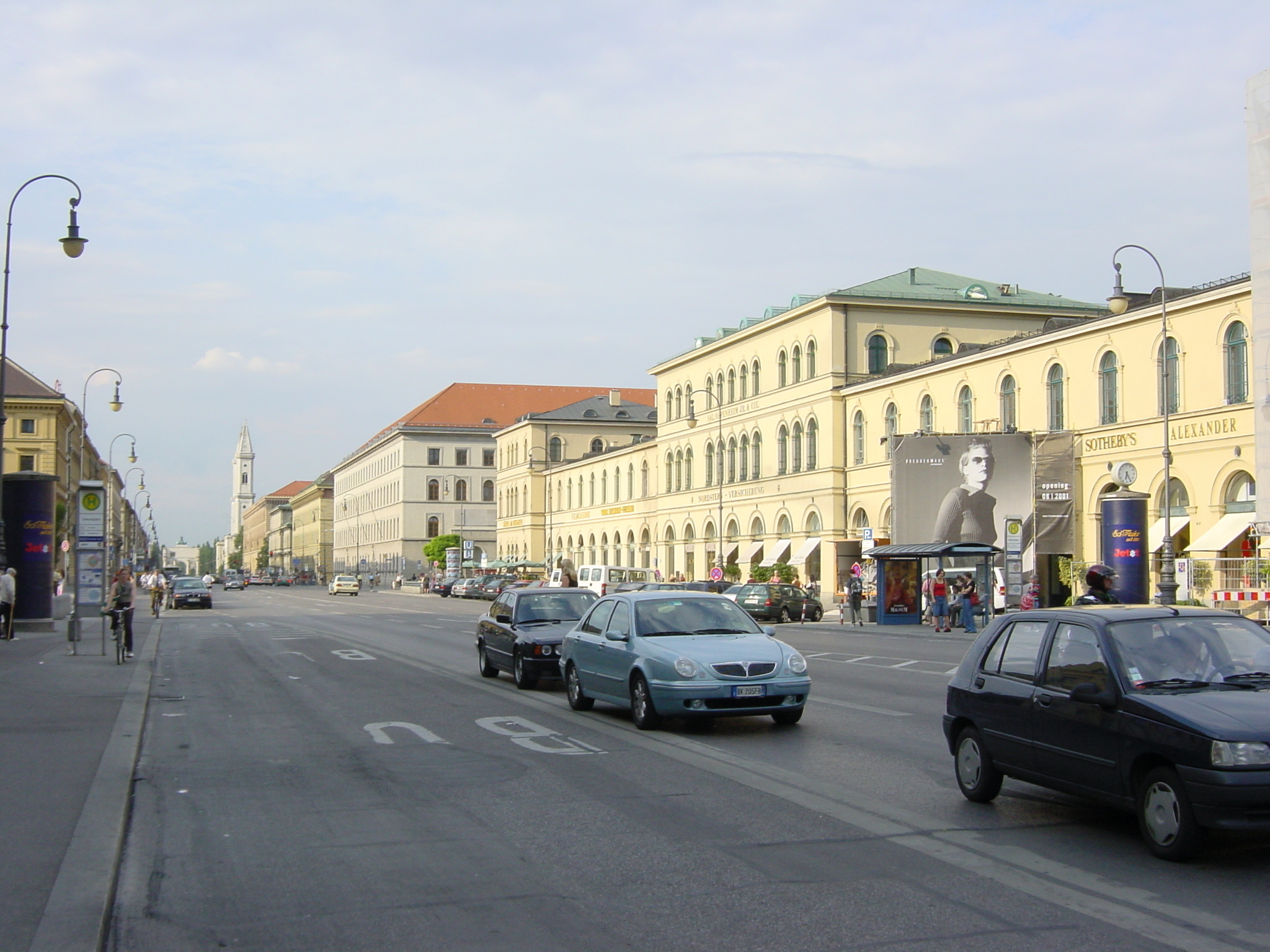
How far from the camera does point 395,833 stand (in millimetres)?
8664

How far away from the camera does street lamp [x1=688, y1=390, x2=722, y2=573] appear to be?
7088cm

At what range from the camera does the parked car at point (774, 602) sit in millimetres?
48469

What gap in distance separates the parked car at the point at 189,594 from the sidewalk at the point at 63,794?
39.8m

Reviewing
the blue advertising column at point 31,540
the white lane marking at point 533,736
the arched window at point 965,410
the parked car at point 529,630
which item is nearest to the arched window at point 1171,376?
the arched window at point 965,410

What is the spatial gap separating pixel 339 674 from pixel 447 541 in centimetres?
11047

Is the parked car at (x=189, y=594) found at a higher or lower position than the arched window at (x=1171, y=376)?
lower

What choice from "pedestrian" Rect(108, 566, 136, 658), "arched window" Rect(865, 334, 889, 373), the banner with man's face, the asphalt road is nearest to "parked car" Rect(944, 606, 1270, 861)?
the asphalt road

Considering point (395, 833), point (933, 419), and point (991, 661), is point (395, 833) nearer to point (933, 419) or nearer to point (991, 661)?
point (991, 661)

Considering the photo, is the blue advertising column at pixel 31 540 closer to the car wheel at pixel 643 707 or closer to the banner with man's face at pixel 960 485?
the car wheel at pixel 643 707

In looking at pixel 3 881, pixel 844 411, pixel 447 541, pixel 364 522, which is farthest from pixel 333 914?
pixel 364 522

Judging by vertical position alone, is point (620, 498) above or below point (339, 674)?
above

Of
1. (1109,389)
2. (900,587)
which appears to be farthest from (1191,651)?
(1109,389)

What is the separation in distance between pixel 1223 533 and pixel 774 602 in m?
15.7

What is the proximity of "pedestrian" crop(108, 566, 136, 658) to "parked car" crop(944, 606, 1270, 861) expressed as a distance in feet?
60.0
